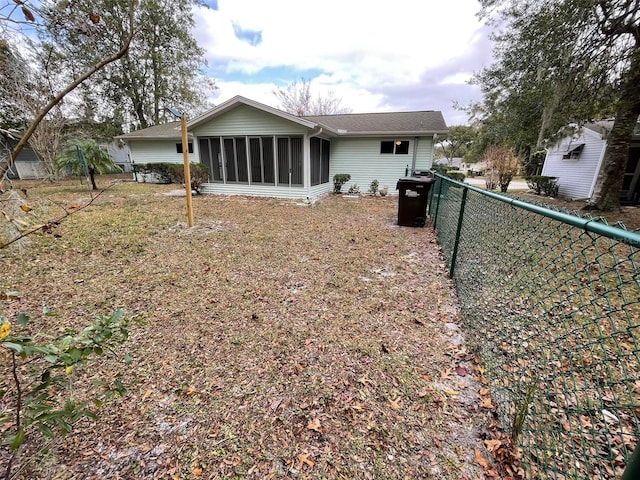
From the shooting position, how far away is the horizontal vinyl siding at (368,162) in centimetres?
1228

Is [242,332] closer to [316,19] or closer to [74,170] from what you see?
[74,170]

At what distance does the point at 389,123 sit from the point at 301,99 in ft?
63.0

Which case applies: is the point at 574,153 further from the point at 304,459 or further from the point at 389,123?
the point at 304,459

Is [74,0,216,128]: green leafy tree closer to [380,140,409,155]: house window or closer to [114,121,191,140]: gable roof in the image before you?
[114,121,191,140]: gable roof

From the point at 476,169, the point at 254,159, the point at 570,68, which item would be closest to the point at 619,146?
the point at 570,68

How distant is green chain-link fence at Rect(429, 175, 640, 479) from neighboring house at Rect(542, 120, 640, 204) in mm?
10459

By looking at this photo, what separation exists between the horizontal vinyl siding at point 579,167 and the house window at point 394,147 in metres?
6.66

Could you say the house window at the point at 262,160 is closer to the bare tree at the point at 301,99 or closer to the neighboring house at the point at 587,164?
the neighboring house at the point at 587,164

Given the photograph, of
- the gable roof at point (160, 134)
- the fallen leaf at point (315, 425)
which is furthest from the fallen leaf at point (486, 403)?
the gable roof at point (160, 134)

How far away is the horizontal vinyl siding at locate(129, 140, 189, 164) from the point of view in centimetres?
1598

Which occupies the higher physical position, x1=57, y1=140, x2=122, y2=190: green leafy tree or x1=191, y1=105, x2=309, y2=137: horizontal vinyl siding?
x1=191, y1=105, x2=309, y2=137: horizontal vinyl siding

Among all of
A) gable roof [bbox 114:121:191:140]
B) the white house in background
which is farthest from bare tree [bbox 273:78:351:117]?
the white house in background

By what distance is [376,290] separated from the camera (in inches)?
147

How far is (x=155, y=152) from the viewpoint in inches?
Result: 647
